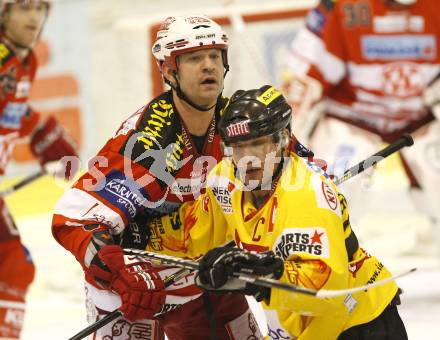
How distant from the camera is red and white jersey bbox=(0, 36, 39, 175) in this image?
4.81 m

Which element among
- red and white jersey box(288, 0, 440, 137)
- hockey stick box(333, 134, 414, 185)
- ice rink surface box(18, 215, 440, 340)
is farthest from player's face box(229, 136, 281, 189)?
red and white jersey box(288, 0, 440, 137)

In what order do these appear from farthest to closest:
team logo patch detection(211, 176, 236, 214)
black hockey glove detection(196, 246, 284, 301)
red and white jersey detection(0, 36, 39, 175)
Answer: red and white jersey detection(0, 36, 39, 175) < team logo patch detection(211, 176, 236, 214) < black hockey glove detection(196, 246, 284, 301)

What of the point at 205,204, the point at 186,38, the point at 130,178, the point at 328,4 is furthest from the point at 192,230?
the point at 328,4

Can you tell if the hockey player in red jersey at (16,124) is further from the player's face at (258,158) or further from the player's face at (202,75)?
the player's face at (258,158)

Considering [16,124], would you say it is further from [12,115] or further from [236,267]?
[236,267]

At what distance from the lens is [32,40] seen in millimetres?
4922

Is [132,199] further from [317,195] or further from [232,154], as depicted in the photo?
[317,195]

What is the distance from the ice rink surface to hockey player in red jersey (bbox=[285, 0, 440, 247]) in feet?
1.37

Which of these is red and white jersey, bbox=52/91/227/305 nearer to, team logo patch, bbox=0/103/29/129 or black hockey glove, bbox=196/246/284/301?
black hockey glove, bbox=196/246/284/301

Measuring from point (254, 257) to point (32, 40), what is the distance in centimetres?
244

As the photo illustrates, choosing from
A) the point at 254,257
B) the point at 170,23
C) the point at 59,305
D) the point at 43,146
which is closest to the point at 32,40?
the point at 43,146

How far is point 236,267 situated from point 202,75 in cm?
73

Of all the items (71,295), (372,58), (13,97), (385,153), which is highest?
(385,153)

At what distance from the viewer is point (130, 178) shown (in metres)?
Answer: 3.27
